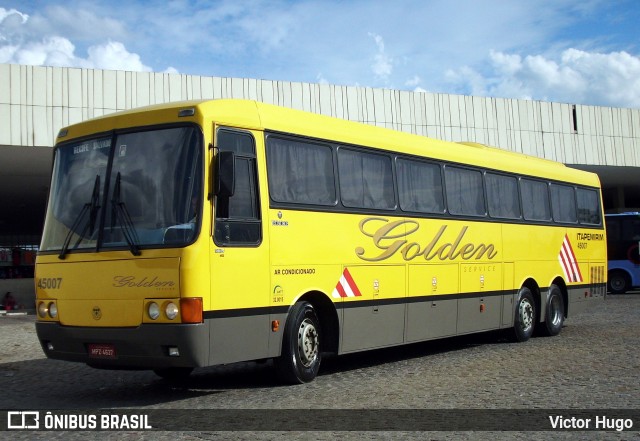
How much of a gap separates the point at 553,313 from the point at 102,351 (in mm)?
10542

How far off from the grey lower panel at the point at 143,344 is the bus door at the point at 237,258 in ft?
0.85

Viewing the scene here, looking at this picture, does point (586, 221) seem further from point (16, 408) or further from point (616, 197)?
point (616, 197)

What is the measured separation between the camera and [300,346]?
10523 millimetres

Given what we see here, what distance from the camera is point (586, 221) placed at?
19.2 metres

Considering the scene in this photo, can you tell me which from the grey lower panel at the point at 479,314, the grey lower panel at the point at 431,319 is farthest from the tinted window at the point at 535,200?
the grey lower panel at the point at 431,319

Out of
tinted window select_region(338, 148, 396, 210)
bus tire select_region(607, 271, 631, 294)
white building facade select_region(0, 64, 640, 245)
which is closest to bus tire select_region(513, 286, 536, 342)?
tinted window select_region(338, 148, 396, 210)

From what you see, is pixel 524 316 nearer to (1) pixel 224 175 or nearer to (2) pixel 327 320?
(2) pixel 327 320

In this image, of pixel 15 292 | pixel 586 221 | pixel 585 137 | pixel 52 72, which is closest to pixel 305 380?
pixel 586 221

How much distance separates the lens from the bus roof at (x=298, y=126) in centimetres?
962

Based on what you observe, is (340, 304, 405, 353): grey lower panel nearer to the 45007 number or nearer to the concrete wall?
the 45007 number

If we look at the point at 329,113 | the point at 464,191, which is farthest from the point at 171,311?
the point at 329,113

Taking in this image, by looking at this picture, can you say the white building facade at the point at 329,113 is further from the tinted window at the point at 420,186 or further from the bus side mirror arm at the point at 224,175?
the bus side mirror arm at the point at 224,175

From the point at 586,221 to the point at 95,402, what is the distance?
12846 millimetres
